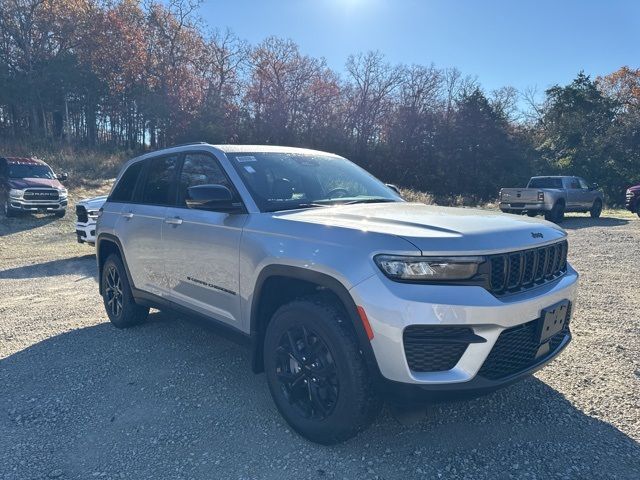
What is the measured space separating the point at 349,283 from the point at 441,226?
0.66 metres

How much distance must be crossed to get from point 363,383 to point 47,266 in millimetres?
9891

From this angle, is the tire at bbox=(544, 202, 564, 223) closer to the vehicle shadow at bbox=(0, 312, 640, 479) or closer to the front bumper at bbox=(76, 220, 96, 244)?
the front bumper at bbox=(76, 220, 96, 244)

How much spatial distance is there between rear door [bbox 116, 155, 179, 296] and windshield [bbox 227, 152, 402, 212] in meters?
1.04

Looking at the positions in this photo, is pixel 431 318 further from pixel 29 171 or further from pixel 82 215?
pixel 29 171

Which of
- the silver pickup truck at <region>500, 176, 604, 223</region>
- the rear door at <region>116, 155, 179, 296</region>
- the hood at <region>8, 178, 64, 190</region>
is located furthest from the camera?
the silver pickup truck at <region>500, 176, 604, 223</region>

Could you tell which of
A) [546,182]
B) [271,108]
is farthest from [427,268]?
[271,108]

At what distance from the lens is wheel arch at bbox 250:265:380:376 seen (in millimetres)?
2605

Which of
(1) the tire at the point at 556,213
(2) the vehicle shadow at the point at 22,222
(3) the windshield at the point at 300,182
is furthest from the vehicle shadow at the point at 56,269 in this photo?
(1) the tire at the point at 556,213

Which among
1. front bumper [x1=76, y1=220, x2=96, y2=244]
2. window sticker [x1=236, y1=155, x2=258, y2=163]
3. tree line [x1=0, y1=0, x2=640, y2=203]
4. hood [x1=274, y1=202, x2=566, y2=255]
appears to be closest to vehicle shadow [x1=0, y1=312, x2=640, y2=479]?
hood [x1=274, y1=202, x2=566, y2=255]

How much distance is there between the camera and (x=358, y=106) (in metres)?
42.5

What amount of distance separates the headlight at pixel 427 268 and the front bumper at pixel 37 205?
57.1ft

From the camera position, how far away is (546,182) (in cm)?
1897

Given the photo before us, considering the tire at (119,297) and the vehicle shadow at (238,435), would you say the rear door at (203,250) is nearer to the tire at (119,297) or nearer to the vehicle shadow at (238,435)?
the vehicle shadow at (238,435)

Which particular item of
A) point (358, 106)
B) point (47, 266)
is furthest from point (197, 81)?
point (47, 266)
